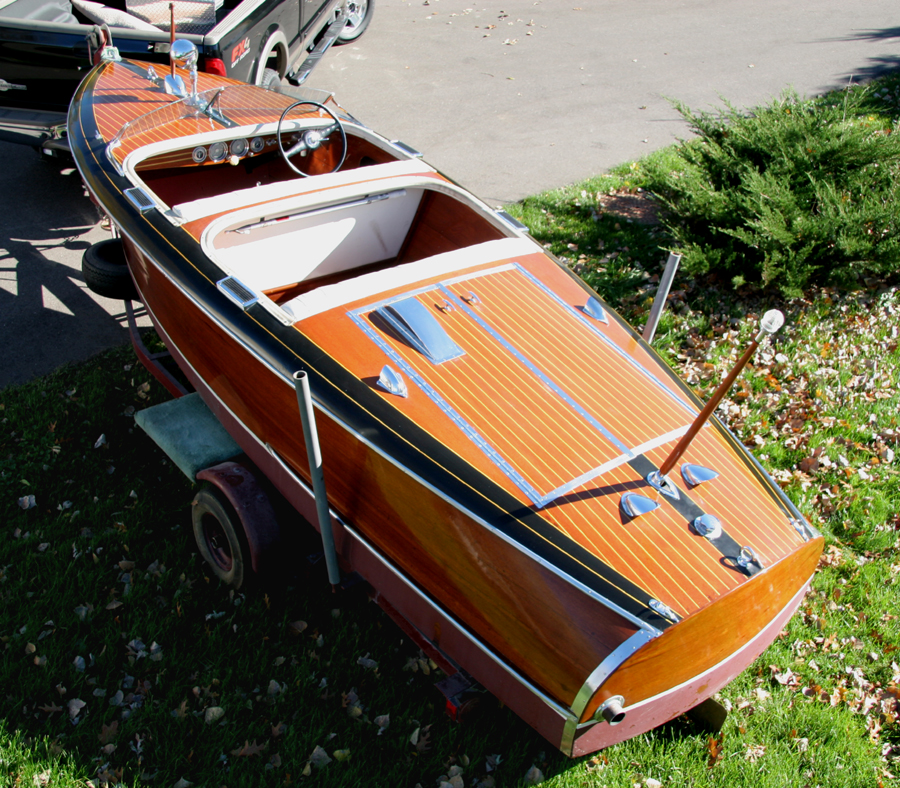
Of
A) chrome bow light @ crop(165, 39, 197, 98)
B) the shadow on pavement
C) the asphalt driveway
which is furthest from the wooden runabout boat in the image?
the asphalt driveway

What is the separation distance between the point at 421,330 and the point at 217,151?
2.35 metres

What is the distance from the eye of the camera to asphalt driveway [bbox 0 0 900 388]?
5715 millimetres

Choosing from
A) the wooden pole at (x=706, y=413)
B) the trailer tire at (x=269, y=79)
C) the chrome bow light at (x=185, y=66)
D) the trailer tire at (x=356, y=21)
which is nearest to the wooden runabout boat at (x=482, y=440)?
the wooden pole at (x=706, y=413)

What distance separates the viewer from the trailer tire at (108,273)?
4656 mm

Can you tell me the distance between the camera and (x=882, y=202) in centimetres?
574

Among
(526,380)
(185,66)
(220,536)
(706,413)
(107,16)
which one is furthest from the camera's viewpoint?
(107,16)

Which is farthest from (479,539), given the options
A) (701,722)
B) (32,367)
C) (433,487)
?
(32,367)

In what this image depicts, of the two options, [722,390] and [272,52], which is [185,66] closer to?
[272,52]

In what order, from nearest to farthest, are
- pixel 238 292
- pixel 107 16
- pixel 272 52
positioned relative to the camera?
pixel 238 292 < pixel 107 16 < pixel 272 52

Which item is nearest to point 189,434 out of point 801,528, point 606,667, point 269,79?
point 606,667

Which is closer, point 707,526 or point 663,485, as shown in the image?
point 707,526

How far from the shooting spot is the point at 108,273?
4.65 m

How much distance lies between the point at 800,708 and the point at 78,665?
344cm

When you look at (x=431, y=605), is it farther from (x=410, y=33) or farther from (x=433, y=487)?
(x=410, y=33)
